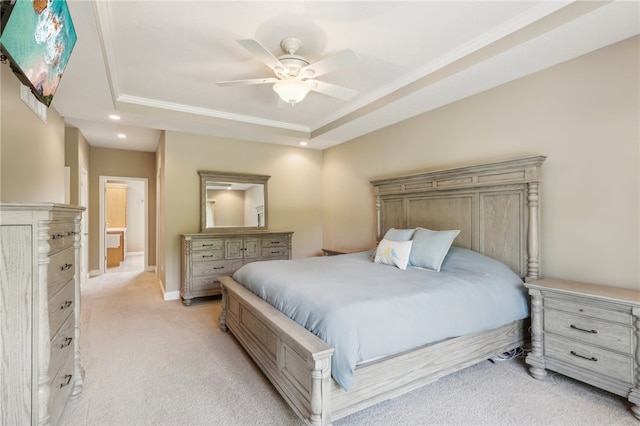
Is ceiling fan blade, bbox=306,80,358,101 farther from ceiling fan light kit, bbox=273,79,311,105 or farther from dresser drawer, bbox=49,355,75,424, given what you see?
dresser drawer, bbox=49,355,75,424

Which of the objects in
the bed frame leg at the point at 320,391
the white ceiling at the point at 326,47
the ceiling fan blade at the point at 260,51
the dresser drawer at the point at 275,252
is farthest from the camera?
the dresser drawer at the point at 275,252

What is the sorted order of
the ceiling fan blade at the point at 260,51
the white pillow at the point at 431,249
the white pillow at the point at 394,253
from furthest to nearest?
the white pillow at the point at 394,253 → the white pillow at the point at 431,249 → the ceiling fan blade at the point at 260,51

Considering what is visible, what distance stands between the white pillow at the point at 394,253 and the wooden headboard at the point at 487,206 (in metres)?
0.68

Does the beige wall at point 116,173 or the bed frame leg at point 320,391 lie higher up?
the beige wall at point 116,173

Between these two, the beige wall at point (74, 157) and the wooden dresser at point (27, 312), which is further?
the beige wall at point (74, 157)

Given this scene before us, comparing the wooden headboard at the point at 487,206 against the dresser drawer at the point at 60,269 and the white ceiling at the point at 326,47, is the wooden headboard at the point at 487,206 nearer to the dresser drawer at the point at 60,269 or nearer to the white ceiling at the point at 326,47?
the white ceiling at the point at 326,47

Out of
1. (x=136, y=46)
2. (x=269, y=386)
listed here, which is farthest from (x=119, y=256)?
(x=269, y=386)

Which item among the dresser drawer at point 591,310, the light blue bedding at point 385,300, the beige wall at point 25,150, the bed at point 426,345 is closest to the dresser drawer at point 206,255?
the bed at point 426,345

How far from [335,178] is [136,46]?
3565 mm

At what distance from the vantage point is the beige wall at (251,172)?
464 centimetres

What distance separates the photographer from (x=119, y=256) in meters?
7.66

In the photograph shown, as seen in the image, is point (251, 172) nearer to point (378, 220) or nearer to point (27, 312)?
point (378, 220)

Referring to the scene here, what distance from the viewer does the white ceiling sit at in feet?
7.21

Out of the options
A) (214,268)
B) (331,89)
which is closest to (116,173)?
(214,268)
